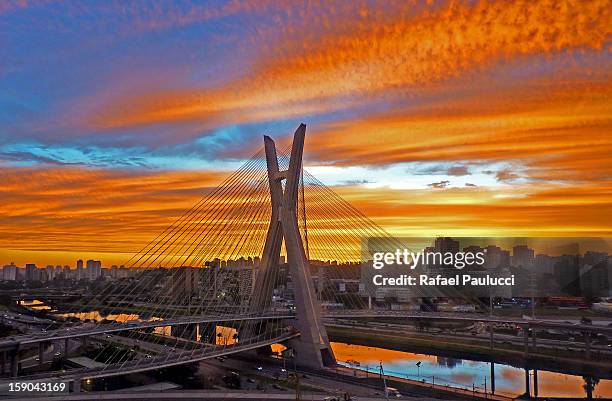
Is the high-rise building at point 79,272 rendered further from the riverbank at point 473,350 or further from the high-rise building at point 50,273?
the riverbank at point 473,350

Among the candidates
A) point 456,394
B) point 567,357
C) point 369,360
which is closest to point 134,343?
point 369,360

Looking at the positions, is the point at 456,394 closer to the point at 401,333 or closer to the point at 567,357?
the point at 567,357

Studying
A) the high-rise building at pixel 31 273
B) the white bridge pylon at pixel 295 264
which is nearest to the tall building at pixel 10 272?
the high-rise building at pixel 31 273

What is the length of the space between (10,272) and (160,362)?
7961 cm

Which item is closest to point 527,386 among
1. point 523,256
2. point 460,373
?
point 460,373

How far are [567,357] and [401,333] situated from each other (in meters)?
8.38

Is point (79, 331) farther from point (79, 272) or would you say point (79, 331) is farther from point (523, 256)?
point (79, 272)

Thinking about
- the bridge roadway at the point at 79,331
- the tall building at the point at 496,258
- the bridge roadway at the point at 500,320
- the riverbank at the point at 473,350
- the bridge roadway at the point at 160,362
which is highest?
the tall building at the point at 496,258

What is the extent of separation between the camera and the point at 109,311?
45.2m

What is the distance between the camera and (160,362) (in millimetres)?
14836

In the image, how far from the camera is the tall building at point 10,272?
82375 mm

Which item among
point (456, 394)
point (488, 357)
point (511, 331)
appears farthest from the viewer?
point (511, 331)

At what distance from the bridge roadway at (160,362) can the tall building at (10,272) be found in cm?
7546

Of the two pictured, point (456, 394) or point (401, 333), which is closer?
point (456, 394)
